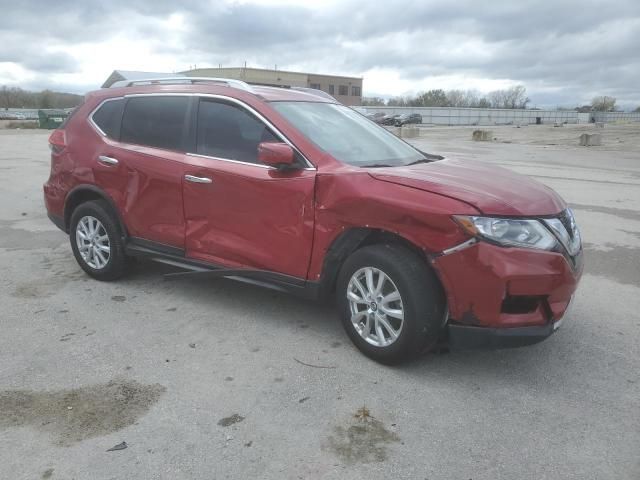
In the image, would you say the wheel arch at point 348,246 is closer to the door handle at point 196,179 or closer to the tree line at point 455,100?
the door handle at point 196,179

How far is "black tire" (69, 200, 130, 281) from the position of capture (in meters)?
5.09

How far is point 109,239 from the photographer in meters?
5.13

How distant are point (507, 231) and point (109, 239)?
3560mm

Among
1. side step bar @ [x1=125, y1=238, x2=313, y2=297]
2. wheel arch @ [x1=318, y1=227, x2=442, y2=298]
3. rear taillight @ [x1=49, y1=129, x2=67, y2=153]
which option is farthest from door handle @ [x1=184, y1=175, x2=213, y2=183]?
rear taillight @ [x1=49, y1=129, x2=67, y2=153]

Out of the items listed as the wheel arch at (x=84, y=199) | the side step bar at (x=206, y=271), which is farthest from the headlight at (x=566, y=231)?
the wheel arch at (x=84, y=199)

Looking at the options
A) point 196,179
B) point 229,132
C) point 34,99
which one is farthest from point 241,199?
point 34,99

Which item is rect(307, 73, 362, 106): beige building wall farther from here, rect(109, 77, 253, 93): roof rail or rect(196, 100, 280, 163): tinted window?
rect(196, 100, 280, 163): tinted window

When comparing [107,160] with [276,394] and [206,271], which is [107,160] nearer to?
[206,271]

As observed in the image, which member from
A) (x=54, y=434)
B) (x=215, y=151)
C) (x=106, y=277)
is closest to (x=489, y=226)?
(x=215, y=151)

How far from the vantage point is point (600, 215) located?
29.3 feet

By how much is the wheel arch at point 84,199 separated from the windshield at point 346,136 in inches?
73.6

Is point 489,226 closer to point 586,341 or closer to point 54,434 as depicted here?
point 586,341

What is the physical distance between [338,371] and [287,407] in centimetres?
53

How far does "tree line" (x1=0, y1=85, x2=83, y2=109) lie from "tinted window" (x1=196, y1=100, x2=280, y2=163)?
264 ft
